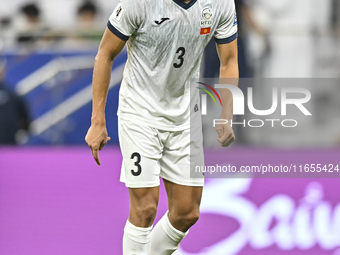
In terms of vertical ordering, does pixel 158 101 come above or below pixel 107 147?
above

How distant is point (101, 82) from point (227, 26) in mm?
839

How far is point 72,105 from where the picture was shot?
19.5 ft

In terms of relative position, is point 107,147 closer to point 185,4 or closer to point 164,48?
point 164,48

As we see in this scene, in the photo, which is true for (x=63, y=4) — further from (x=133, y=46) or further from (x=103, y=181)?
(x=133, y=46)

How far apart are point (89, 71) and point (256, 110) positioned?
1691mm

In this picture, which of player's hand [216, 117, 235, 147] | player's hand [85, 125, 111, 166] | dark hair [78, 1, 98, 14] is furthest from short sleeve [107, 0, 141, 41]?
dark hair [78, 1, 98, 14]

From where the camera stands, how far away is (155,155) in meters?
3.55

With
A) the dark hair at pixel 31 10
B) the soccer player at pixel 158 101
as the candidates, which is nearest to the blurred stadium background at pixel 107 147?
the dark hair at pixel 31 10

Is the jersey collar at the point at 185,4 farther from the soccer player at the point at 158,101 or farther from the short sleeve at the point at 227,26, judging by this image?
the short sleeve at the point at 227,26

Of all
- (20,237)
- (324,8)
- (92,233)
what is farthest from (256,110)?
(20,237)

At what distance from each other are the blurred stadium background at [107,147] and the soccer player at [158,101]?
1.11m

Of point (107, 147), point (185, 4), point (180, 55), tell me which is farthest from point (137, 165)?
point (107, 147)

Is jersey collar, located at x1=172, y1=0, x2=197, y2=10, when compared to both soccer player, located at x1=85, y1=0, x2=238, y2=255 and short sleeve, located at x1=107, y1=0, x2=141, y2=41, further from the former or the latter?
short sleeve, located at x1=107, y1=0, x2=141, y2=41

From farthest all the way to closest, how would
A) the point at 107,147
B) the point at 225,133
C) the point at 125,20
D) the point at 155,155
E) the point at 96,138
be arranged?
the point at 107,147 → the point at 225,133 → the point at 155,155 → the point at 96,138 → the point at 125,20
